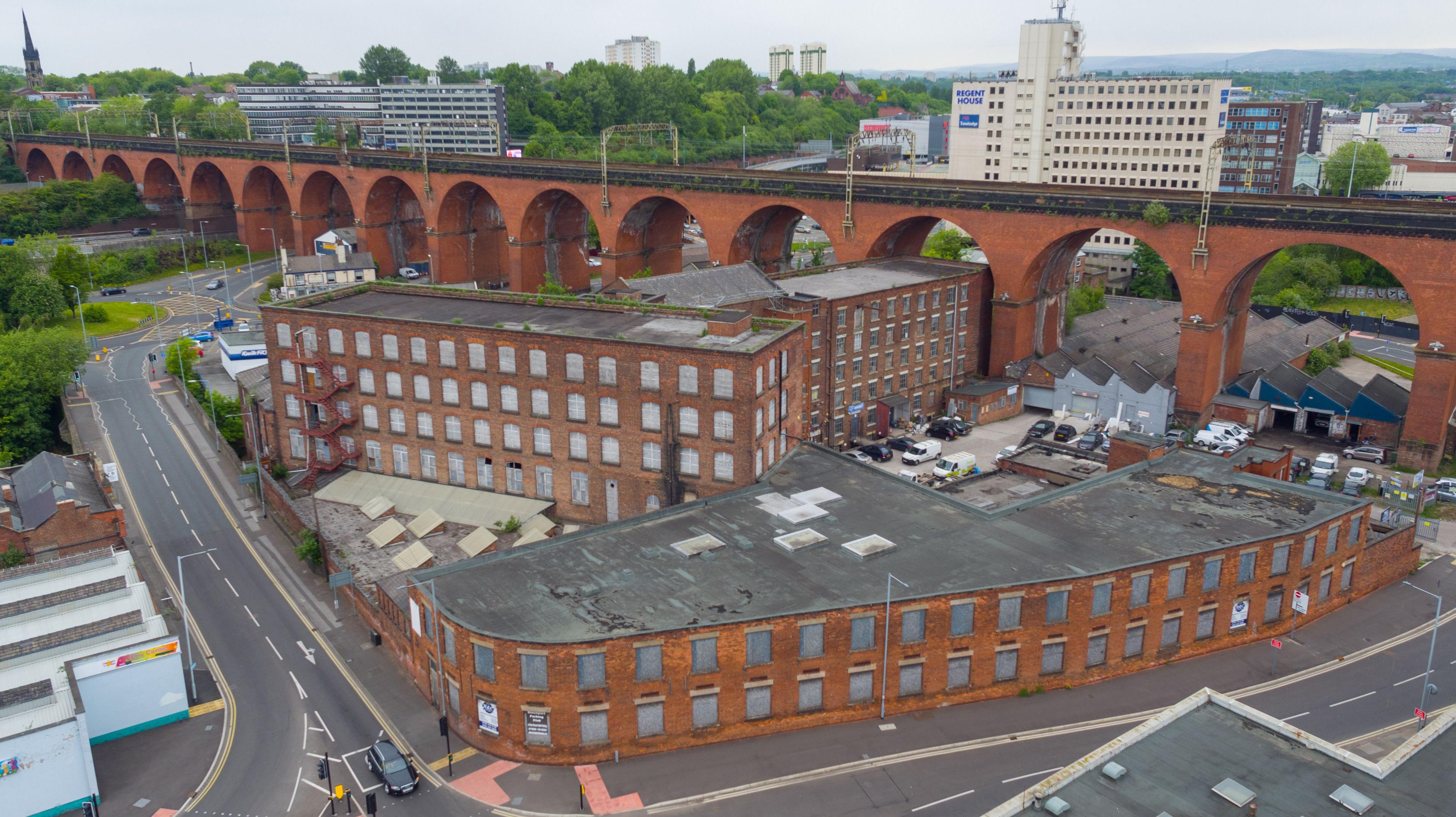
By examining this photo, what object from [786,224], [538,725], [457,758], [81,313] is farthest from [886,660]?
[81,313]

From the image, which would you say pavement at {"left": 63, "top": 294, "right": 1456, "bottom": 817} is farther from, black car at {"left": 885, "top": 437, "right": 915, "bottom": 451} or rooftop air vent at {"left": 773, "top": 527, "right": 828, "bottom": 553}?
black car at {"left": 885, "top": 437, "right": 915, "bottom": 451}

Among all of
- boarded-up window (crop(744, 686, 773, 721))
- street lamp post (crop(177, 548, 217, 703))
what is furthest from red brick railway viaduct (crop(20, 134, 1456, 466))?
street lamp post (crop(177, 548, 217, 703))

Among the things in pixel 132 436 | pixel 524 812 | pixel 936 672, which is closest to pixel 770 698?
pixel 936 672

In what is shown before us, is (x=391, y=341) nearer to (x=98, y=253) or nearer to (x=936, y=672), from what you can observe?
(x=936, y=672)

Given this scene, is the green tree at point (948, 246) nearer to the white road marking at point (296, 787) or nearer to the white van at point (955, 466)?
the white van at point (955, 466)

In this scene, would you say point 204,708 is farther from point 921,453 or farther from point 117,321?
point 117,321
